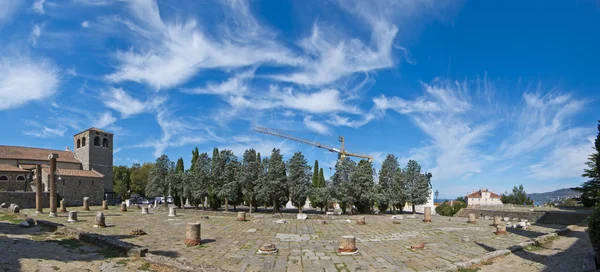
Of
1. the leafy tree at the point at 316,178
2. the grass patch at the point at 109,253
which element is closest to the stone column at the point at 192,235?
the grass patch at the point at 109,253

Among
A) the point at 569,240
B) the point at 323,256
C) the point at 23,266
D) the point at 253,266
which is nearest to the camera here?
the point at 23,266

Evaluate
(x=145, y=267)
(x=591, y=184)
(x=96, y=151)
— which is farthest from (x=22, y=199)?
(x=591, y=184)

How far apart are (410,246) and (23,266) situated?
13.5 m

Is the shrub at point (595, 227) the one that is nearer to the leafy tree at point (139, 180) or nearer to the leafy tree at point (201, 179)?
the leafy tree at point (201, 179)

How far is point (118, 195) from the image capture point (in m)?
71.0

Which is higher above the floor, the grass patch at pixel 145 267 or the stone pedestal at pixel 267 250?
the grass patch at pixel 145 267

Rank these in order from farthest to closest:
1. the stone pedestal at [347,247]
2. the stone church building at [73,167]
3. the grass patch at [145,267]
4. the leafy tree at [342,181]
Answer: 1. the stone church building at [73,167]
2. the leafy tree at [342,181]
3. the stone pedestal at [347,247]
4. the grass patch at [145,267]

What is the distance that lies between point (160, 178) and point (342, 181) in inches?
1118

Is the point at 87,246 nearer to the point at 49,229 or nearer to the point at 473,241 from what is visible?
the point at 49,229

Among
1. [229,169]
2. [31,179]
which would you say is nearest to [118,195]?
[31,179]

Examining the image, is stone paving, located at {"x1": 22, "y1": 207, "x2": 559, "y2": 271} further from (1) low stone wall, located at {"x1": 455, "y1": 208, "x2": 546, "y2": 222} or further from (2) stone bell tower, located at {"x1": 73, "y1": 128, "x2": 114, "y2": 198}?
(2) stone bell tower, located at {"x1": 73, "y1": 128, "x2": 114, "y2": 198}

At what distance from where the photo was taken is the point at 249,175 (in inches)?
1601

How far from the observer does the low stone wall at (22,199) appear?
138 ft

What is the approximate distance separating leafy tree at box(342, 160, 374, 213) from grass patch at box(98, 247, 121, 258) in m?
27.9
